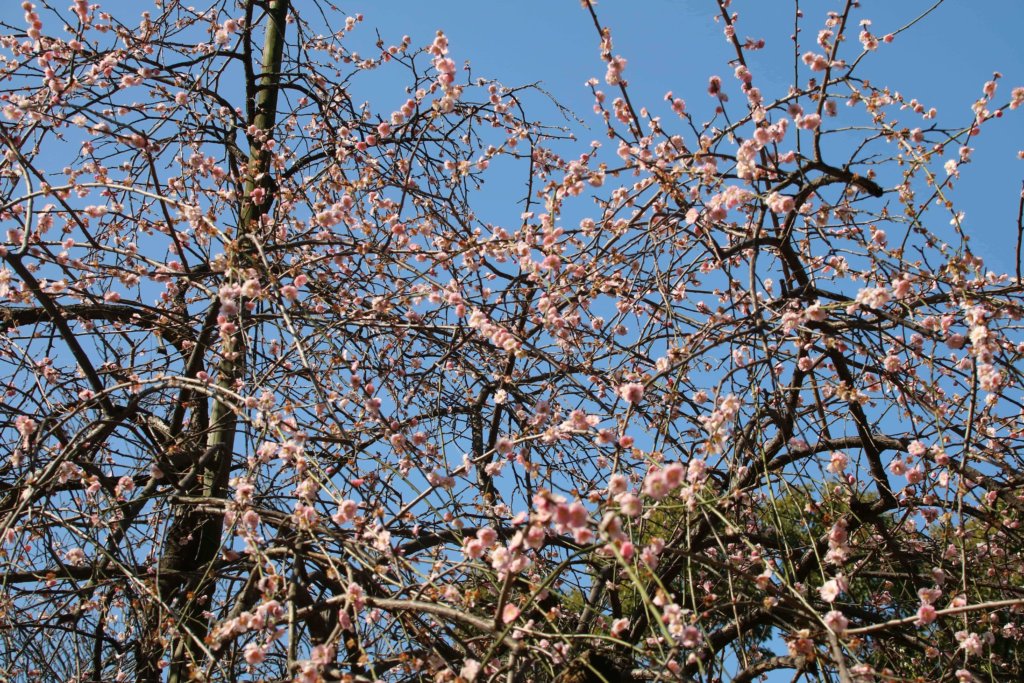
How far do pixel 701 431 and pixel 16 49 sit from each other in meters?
4.16

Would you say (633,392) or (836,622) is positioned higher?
(633,392)

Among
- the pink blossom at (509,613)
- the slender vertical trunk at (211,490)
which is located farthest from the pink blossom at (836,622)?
the slender vertical trunk at (211,490)

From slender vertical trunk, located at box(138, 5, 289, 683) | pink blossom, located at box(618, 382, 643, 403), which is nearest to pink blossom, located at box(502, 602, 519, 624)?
pink blossom, located at box(618, 382, 643, 403)

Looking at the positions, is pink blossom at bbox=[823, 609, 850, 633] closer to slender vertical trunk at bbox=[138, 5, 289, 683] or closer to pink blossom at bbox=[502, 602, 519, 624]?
pink blossom at bbox=[502, 602, 519, 624]

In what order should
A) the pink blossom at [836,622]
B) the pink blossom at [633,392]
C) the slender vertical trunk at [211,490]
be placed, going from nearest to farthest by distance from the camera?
the pink blossom at [836,622]
the pink blossom at [633,392]
the slender vertical trunk at [211,490]

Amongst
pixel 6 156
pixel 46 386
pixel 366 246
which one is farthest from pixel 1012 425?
pixel 6 156

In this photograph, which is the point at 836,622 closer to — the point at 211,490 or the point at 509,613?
the point at 509,613

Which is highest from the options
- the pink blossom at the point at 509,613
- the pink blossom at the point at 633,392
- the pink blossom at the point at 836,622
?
the pink blossom at the point at 633,392

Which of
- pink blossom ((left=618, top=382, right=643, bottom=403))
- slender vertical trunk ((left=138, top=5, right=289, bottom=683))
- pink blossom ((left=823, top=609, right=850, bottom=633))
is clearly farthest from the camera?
slender vertical trunk ((left=138, top=5, right=289, bottom=683))

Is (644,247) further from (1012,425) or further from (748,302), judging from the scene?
(1012,425)

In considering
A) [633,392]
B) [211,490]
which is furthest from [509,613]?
[211,490]

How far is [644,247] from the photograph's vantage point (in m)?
3.58

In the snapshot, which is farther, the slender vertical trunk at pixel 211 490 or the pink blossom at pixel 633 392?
the slender vertical trunk at pixel 211 490

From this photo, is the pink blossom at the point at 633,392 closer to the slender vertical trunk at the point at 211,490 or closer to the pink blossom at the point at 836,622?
the pink blossom at the point at 836,622
